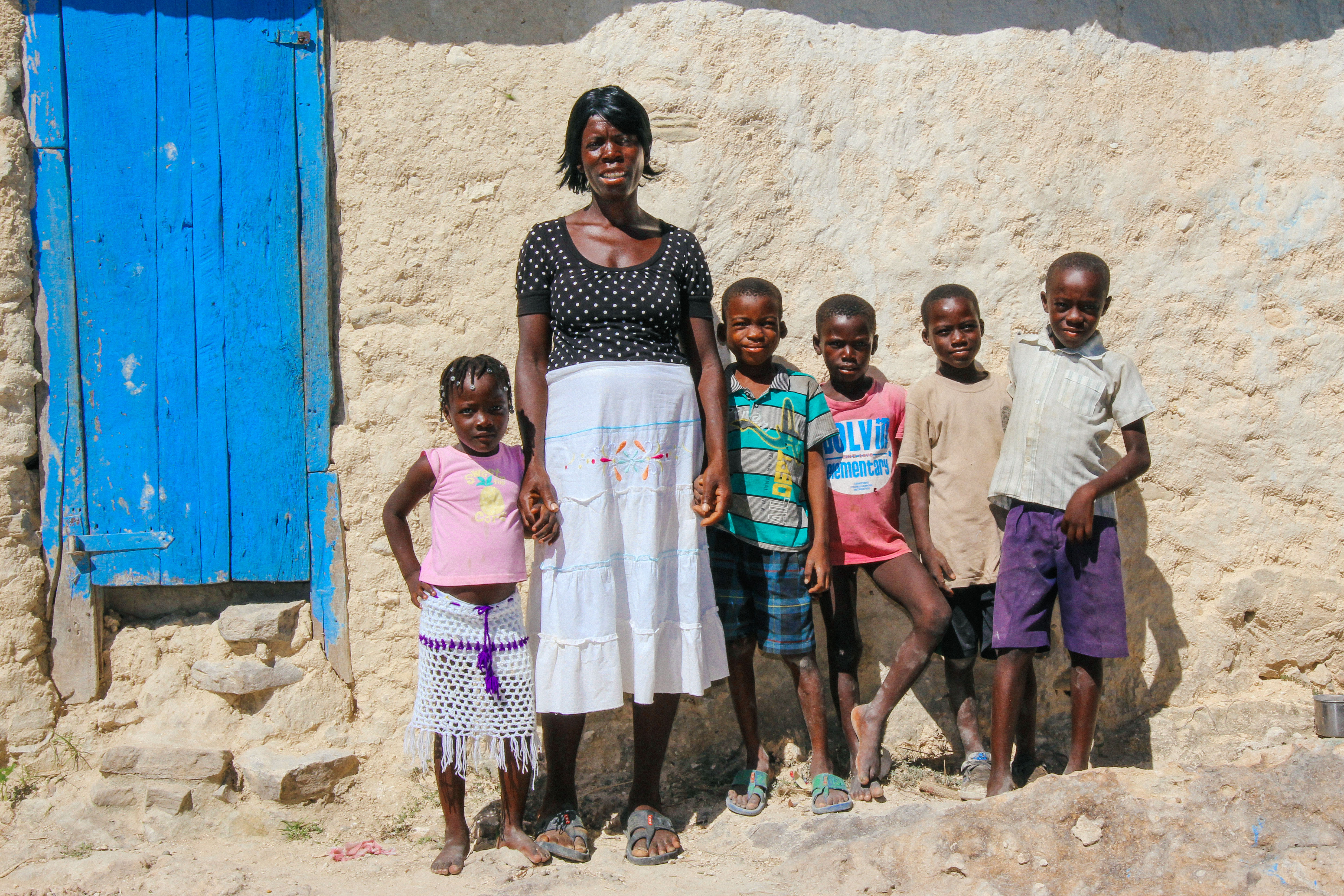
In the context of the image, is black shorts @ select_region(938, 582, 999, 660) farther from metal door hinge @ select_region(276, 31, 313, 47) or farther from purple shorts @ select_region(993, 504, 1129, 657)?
metal door hinge @ select_region(276, 31, 313, 47)

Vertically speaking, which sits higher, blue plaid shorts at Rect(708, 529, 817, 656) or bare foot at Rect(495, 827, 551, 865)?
blue plaid shorts at Rect(708, 529, 817, 656)

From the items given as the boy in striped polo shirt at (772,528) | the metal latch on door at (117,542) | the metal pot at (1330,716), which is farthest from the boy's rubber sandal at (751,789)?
the metal latch on door at (117,542)

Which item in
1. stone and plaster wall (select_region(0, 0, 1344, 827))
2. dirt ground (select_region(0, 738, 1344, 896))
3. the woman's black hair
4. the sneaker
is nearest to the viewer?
dirt ground (select_region(0, 738, 1344, 896))

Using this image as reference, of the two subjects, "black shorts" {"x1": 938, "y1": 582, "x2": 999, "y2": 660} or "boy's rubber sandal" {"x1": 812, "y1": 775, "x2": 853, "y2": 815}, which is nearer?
"boy's rubber sandal" {"x1": 812, "y1": 775, "x2": 853, "y2": 815}

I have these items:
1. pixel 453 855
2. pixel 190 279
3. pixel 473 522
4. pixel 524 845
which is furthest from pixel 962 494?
pixel 190 279

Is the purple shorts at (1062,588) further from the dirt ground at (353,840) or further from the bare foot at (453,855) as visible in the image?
the bare foot at (453,855)

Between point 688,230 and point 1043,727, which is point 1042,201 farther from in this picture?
point 1043,727

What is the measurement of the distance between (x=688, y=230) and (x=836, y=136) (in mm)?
568

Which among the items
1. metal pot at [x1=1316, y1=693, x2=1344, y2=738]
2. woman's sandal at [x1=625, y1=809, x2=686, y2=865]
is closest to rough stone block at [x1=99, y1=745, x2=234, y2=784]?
woman's sandal at [x1=625, y1=809, x2=686, y2=865]

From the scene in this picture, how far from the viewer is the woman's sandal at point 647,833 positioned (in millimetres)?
2645

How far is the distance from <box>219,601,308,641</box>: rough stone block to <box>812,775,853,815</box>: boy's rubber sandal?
1.61 meters

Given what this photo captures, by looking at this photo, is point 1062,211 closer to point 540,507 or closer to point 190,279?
point 540,507

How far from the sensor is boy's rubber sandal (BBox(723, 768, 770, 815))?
9.49ft

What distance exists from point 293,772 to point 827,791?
153cm
